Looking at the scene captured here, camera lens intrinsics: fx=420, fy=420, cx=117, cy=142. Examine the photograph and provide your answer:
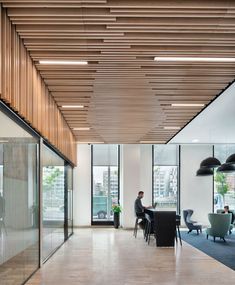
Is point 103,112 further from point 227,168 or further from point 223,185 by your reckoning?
point 223,185

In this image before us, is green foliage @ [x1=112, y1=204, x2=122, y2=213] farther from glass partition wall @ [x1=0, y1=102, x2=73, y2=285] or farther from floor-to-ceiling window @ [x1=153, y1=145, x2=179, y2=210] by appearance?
glass partition wall @ [x1=0, y1=102, x2=73, y2=285]

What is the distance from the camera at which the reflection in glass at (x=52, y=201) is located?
910cm

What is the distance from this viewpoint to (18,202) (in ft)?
20.7

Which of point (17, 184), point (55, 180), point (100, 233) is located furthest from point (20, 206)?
point (100, 233)

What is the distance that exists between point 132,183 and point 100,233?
2768 millimetres

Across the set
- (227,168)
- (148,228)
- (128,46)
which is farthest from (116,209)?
(128,46)

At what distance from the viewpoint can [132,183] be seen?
56.4 feet

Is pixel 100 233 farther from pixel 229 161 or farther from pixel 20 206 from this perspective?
pixel 20 206

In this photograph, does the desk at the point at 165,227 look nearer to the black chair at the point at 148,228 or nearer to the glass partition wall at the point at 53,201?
the black chair at the point at 148,228

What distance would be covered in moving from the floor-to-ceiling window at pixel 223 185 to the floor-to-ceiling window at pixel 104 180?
14.6ft

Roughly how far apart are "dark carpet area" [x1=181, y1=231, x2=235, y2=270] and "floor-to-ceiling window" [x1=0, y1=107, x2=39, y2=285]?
4.19 m

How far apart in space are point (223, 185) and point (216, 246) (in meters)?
7.02

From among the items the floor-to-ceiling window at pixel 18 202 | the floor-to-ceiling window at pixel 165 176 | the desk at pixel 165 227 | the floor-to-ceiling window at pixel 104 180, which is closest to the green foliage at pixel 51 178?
the floor-to-ceiling window at pixel 18 202

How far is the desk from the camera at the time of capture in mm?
12016
